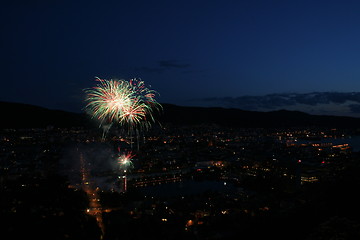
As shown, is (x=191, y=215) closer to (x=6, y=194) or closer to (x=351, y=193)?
(x=351, y=193)

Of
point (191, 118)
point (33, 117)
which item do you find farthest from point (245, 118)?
point (33, 117)

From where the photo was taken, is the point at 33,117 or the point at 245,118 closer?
the point at 33,117

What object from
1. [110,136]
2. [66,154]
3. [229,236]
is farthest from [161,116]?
[229,236]

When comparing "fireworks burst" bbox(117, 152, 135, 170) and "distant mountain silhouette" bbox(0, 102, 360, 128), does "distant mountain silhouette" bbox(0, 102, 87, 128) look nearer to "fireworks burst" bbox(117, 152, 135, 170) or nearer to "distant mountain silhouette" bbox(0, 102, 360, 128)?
"distant mountain silhouette" bbox(0, 102, 360, 128)

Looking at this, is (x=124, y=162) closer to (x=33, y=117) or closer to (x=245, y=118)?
(x=33, y=117)

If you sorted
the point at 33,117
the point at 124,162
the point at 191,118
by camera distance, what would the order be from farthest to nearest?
the point at 191,118 < the point at 33,117 < the point at 124,162

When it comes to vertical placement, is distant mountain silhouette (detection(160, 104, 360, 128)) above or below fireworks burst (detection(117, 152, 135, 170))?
above

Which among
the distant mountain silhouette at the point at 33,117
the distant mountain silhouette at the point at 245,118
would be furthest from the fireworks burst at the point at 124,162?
the distant mountain silhouette at the point at 245,118

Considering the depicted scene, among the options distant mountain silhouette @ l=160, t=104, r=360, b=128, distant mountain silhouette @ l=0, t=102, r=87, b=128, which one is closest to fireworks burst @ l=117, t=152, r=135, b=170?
distant mountain silhouette @ l=0, t=102, r=87, b=128

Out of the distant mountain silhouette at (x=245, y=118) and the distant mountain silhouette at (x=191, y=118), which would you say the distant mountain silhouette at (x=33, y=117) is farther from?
the distant mountain silhouette at (x=245, y=118)
